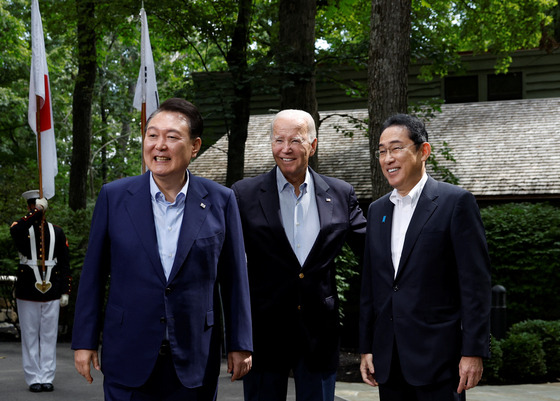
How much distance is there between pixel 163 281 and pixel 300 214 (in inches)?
52.0

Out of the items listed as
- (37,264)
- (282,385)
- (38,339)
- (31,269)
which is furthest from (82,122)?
(282,385)

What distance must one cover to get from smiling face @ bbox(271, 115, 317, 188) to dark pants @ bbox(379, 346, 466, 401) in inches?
48.5

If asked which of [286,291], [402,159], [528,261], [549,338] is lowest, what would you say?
[549,338]

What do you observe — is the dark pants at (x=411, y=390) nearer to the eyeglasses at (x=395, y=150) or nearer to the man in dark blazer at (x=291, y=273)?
the man in dark blazer at (x=291, y=273)

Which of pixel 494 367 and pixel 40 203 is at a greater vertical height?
pixel 40 203

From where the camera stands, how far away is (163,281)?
3.90 m

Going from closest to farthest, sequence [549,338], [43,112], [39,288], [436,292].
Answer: [436,292] < [39,288] < [43,112] < [549,338]

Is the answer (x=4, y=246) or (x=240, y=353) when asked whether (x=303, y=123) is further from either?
(x=4, y=246)

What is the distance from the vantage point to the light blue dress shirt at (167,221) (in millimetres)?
3971

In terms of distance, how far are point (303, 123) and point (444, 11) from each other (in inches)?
761

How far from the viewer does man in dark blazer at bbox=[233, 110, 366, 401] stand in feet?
15.9

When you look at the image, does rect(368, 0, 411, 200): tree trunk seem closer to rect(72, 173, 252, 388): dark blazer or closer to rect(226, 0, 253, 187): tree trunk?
rect(226, 0, 253, 187): tree trunk

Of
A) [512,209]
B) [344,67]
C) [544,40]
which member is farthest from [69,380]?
[544,40]

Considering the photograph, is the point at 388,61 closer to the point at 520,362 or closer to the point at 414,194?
the point at 520,362
